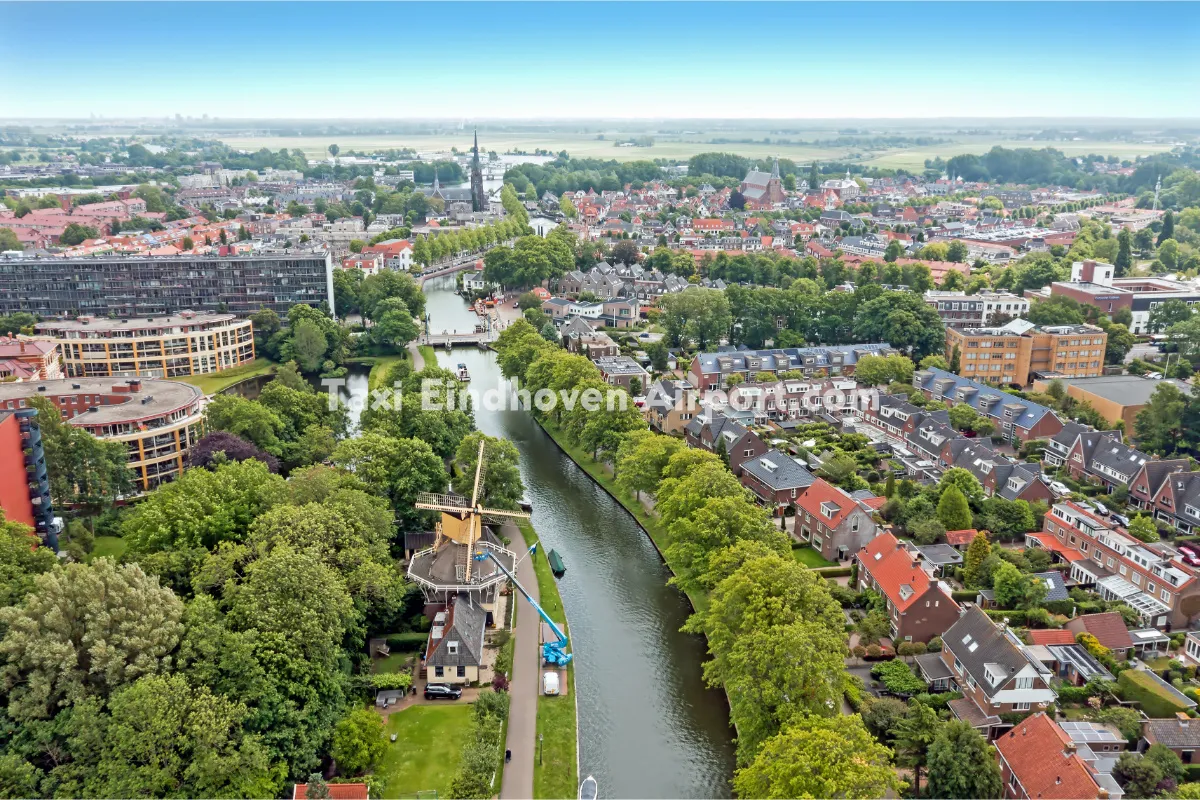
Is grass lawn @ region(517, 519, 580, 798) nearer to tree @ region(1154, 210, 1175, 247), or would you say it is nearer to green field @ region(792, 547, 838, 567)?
green field @ region(792, 547, 838, 567)

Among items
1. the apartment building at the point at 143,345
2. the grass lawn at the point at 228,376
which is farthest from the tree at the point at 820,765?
the apartment building at the point at 143,345

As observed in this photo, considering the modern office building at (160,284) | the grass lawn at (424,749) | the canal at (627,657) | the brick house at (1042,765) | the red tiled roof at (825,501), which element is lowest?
the canal at (627,657)

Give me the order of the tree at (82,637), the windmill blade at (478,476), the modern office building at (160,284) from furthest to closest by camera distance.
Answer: the modern office building at (160,284)
the windmill blade at (478,476)
the tree at (82,637)

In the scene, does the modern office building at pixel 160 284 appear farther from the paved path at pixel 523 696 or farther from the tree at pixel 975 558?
the tree at pixel 975 558

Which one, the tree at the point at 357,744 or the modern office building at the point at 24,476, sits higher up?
the modern office building at the point at 24,476

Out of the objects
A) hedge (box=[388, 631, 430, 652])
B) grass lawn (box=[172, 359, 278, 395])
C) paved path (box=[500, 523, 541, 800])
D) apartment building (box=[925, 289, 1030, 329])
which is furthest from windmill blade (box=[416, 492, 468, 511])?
apartment building (box=[925, 289, 1030, 329])

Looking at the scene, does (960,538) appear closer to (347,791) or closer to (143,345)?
(347,791)
